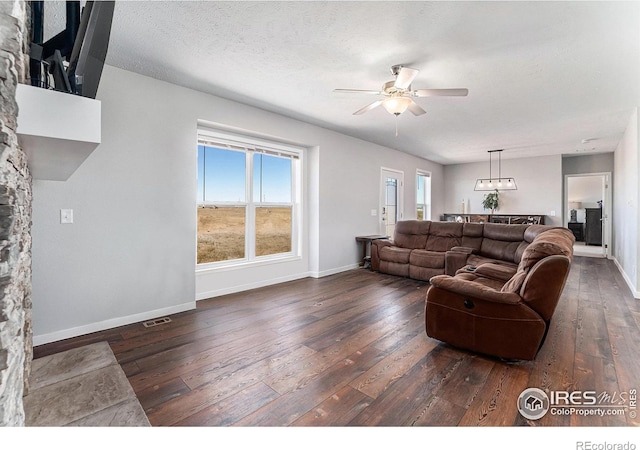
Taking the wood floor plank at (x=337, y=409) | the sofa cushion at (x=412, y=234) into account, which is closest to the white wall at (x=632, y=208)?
the sofa cushion at (x=412, y=234)

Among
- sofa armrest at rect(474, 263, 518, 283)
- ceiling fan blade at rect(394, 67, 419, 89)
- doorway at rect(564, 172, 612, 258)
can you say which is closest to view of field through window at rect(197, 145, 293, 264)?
ceiling fan blade at rect(394, 67, 419, 89)

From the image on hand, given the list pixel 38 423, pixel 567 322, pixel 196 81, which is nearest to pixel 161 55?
pixel 196 81

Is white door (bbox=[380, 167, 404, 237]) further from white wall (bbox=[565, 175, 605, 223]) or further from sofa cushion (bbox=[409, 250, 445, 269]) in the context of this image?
white wall (bbox=[565, 175, 605, 223])

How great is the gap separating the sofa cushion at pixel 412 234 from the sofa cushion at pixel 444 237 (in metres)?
0.11

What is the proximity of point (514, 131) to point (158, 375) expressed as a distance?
6.16 meters

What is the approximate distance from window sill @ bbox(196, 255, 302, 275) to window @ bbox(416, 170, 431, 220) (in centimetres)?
463

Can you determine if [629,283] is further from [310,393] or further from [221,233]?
[221,233]

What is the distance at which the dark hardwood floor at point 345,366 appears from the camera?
1614 millimetres

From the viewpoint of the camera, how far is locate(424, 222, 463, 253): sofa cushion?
5113 millimetres

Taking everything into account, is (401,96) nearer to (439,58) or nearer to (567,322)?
(439,58)

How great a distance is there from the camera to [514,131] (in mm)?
5082

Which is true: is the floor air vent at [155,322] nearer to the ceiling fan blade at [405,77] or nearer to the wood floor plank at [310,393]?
the wood floor plank at [310,393]

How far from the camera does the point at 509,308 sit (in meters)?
2.13

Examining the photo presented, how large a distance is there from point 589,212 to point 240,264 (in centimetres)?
1016
